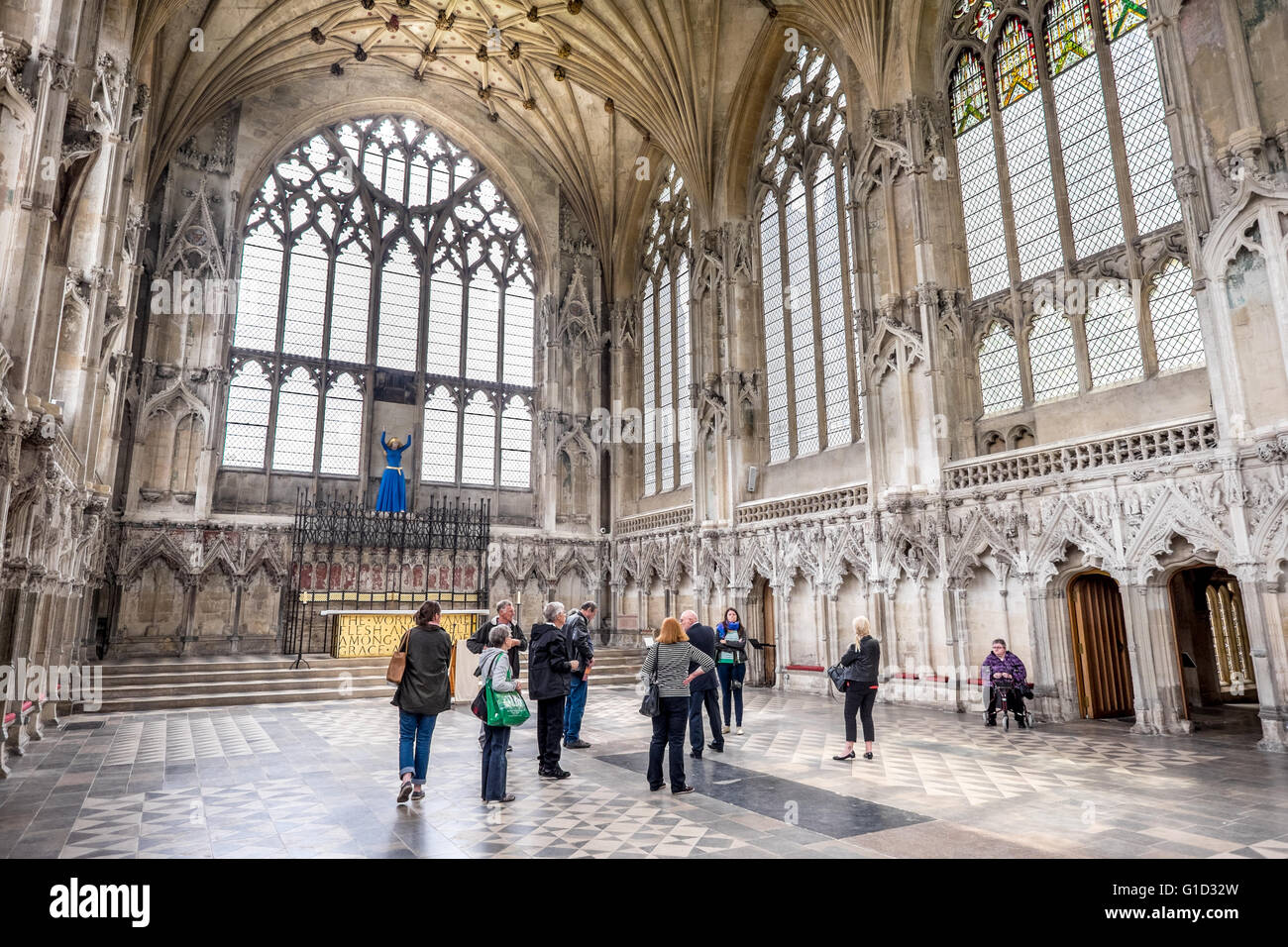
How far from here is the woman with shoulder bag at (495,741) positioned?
5.93m

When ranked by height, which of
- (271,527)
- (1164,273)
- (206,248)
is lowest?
(271,527)

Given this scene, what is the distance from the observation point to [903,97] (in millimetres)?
14547

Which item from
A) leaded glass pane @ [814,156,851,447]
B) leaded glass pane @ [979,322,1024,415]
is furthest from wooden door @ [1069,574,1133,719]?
leaded glass pane @ [814,156,851,447]

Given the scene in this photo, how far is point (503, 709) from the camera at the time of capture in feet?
19.2

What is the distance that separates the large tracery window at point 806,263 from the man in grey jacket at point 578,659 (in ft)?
31.3

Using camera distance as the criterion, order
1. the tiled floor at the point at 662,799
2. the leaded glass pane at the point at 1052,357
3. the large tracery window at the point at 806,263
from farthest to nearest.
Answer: the large tracery window at the point at 806,263
the leaded glass pane at the point at 1052,357
the tiled floor at the point at 662,799

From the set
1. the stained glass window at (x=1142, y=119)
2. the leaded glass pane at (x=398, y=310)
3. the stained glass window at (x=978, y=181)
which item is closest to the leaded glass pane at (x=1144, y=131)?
the stained glass window at (x=1142, y=119)

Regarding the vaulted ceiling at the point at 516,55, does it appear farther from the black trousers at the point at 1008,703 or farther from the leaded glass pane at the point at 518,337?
the black trousers at the point at 1008,703

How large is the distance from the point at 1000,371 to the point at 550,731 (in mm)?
10580

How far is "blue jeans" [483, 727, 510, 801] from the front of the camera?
→ 592cm

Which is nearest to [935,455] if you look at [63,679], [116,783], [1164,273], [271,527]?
[1164,273]

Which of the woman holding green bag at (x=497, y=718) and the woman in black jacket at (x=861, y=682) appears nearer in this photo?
the woman holding green bag at (x=497, y=718)

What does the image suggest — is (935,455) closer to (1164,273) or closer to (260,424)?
(1164,273)

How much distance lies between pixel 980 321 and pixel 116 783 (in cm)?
1407
